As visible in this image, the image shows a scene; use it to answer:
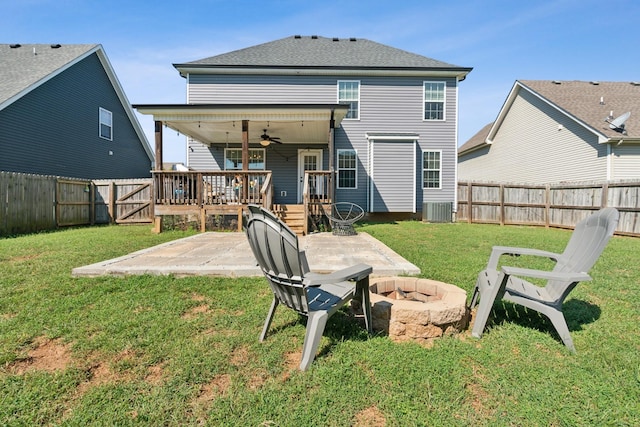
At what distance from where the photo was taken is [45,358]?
86.5 inches

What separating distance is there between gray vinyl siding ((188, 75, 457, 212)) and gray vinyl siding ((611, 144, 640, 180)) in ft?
18.6

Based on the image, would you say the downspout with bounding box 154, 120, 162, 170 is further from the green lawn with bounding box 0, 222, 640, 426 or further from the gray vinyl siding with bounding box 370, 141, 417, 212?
the gray vinyl siding with bounding box 370, 141, 417, 212

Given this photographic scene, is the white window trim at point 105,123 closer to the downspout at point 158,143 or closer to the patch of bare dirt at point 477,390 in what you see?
the downspout at point 158,143

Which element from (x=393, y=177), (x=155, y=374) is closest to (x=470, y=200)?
(x=393, y=177)

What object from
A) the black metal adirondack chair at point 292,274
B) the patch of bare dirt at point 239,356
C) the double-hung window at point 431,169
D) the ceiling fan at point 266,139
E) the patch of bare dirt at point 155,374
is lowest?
the patch of bare dirt at point 155,374

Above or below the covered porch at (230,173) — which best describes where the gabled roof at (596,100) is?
above

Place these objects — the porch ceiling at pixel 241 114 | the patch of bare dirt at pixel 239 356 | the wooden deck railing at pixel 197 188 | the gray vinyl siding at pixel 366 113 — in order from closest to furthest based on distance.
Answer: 1. the patch of bare dirt at pixel 239 356
2. the porch ceiling at pixel 241 114
3. the wooden deck railing at pixel 197 188
4. the gray vinyl siding at pixel 366 113

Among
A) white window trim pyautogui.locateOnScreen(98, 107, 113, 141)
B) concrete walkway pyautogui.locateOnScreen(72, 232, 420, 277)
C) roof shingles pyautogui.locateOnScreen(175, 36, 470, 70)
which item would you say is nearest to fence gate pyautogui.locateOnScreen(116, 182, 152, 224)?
roof shingles pyautogui.locateOnScreen(175, 36, 470, 70)

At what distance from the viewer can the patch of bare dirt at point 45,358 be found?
2084mm

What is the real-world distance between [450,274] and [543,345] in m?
1.84

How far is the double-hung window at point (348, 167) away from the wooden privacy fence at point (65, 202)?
→ 7463 mm

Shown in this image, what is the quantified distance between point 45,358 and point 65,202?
407 inches

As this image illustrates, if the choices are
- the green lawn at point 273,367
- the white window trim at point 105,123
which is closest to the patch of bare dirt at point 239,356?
the green lawn at point 273,367

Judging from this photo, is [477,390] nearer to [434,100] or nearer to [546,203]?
[546,203]
